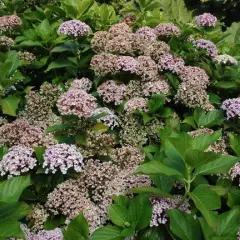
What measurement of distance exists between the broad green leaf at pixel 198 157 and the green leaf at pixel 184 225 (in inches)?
7.6

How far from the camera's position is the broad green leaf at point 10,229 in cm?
153

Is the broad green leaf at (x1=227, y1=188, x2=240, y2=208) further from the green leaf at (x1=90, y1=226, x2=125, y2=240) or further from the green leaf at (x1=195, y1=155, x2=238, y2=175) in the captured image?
the green leaf at (x1=90, y1=226, x2=125, y2=240)

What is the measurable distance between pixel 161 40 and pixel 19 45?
3.19ft

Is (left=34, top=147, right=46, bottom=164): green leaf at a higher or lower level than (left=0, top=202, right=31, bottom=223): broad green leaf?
lower

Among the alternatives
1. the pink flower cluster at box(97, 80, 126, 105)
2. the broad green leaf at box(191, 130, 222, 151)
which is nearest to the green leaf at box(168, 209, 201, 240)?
the broad green leaf at box(191, 130, 222, 151)

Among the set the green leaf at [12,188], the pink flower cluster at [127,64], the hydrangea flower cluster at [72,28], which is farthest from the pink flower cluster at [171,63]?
the green leaf at [12,188]

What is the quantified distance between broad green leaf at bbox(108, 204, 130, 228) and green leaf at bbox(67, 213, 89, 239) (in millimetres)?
122

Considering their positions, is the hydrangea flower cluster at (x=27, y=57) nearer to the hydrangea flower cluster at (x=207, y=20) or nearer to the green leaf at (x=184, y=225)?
the hydrangea flower cluster at (x=207, y=20)

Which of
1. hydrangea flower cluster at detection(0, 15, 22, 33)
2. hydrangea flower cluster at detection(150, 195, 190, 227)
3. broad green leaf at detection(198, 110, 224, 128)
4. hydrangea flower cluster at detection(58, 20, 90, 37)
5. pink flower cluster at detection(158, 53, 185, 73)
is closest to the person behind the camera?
hydrangea flower cluster at detection(150, 195, 190, 227)

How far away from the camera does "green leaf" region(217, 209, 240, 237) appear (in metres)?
1.61

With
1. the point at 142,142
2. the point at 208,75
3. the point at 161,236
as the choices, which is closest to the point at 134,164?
the point at 142,142

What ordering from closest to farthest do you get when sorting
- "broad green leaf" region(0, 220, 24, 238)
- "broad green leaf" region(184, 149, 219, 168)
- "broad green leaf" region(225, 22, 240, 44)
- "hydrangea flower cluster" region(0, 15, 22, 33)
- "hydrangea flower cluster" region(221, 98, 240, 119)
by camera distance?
1. "broad green leaf" region(0, 220, 24, 238)
2. "broad green leaf" region(184, 149, 219, 168)
3. "hydrangea flower cluster" region(221, 98, 240, 119)
4. "hydrangea flower cluster" region(0, 15, 22, 33)
5. "broad green leaf" region(225, 22, 240, 44)

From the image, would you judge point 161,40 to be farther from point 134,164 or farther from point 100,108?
point 134,164

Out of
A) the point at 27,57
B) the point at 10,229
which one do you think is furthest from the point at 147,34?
the point at 10,229
